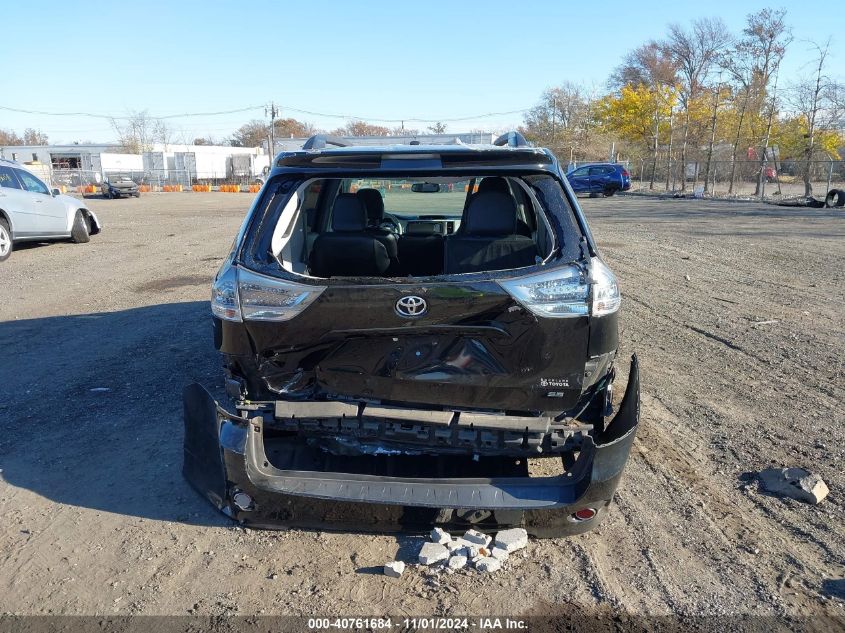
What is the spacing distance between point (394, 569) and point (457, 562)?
0.29 metres

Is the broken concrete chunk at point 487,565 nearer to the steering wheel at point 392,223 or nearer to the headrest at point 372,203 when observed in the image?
the headrest at point 372,203

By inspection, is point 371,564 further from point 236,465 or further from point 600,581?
point 600,581

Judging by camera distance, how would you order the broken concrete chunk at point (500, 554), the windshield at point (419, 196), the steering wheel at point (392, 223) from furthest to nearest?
the steering wheel at point (392, 223) → the windshield at point (419, 196) → the broken concrete chunk at point (500, 554)

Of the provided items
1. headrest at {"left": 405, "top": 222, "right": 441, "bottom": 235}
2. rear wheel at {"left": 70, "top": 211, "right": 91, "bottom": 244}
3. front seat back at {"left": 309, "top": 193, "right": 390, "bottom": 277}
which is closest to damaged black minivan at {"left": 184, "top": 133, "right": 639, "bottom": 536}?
front seat back at {"left": 309, "top": 193, "right": 390, "bottom": 277}

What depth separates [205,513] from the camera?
3549 mm

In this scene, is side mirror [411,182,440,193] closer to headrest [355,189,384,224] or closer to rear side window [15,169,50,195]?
headrest [355,189,384,224]

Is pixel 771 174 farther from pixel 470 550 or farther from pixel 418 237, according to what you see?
pixel 470 550

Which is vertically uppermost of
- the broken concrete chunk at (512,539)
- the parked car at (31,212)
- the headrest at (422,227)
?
the headrest at (422,227)

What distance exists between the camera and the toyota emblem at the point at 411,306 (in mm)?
3041

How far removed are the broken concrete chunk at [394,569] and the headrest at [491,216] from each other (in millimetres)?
1802

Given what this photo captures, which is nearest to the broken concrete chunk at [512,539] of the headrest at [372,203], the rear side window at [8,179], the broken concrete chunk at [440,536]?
the broken concrete chunk at [440,536]

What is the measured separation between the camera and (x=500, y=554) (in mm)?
3102

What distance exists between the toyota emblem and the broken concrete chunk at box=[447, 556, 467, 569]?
44.0 inches

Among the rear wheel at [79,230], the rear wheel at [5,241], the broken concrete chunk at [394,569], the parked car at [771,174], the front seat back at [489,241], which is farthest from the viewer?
the parked car at [771,174]
